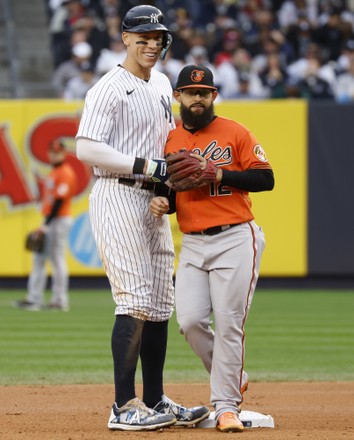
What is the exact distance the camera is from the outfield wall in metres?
16.1

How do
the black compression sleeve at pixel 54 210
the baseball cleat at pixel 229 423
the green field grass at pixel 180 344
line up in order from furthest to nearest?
the black compression sleeve at pixel 54 210, the green field grass at pixel 180 344, the baseball cleat at pixel 229 423

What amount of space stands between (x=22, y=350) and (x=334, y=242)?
7.58 metres

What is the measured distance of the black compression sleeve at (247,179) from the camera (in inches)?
224

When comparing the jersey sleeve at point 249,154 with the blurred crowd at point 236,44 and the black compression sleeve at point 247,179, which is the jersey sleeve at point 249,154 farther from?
the blurred crowd at point 236,44

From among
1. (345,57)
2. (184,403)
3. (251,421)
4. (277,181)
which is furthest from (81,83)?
(251,421)

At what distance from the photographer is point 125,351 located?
5715mm

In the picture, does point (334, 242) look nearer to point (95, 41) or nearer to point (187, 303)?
point (95, 41)

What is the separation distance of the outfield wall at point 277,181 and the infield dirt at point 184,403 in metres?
8.45

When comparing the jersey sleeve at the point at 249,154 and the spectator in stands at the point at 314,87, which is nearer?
the jersey sleeve at the point at 249,154

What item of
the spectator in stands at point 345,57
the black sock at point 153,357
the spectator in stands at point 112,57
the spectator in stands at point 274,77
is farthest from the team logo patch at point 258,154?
the spectator in stands at point 345,57

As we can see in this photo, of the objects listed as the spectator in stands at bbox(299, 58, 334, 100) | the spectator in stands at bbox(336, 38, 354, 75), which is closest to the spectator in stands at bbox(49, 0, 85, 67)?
the spectator in stands at bbox(299, 58, 334, 100)

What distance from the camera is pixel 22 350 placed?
9.90m

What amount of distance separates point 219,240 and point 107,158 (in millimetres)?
738

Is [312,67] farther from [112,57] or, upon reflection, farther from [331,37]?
[112,57]
